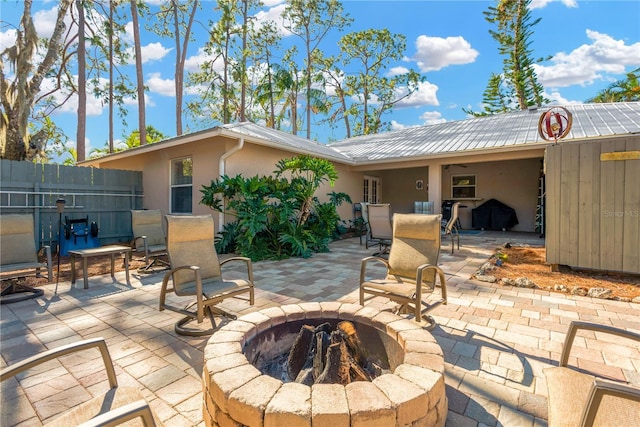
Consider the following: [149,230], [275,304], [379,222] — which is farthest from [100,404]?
[379,222]

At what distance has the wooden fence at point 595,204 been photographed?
170 inches

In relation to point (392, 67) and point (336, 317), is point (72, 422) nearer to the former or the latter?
point (336, 317)

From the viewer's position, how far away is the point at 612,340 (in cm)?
256

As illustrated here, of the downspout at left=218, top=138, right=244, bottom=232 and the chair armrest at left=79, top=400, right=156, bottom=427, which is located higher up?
the downspout at left=218, top=138, right=244, bottom=232

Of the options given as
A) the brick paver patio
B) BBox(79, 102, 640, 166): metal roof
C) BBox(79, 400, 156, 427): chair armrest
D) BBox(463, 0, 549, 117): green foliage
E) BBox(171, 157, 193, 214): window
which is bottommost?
the brick paver patio

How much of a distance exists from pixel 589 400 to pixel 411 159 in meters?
8.48

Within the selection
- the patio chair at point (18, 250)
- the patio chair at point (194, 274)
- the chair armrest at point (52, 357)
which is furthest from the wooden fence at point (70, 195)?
the chair armrest at point (52, 357)

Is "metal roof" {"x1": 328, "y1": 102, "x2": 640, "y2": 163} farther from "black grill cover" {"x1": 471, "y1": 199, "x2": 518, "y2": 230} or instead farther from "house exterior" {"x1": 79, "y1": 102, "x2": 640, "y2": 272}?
"black grill cover" {"x1": 471, "y1": 199, "x2": 518, "y2": 230}

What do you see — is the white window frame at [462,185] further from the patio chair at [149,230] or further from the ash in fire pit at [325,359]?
the ash in fire pit at [325,359]

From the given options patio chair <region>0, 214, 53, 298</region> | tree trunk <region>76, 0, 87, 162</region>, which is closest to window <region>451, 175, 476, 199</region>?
patio chair <region>0, 214, 53, 298</region>

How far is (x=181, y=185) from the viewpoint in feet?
26.3

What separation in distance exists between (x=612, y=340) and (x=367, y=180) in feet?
33.4

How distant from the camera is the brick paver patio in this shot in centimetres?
180

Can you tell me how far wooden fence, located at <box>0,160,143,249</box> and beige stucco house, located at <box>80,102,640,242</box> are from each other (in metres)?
0.65
